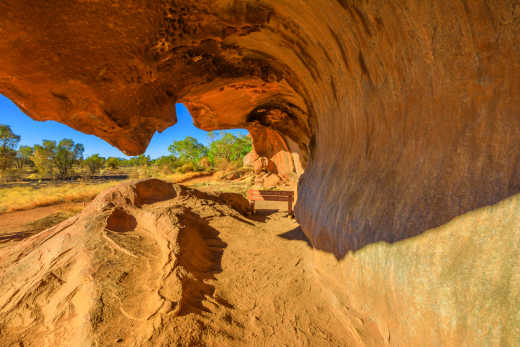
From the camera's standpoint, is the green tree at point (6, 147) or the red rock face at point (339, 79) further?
the green tree at point (6, 147)

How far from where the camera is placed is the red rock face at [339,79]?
1118 millimetres

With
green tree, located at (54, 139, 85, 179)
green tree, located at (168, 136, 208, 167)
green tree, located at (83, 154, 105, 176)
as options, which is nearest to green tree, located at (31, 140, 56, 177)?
green tree, located at (54, 139, 85, 179)

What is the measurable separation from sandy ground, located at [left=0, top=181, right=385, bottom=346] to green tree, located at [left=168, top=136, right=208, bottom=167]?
3038 centimetres

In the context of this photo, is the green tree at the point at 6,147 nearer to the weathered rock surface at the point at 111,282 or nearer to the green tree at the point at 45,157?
the green tree at the point at 45,157

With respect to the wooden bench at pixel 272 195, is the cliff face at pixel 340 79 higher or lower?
higher

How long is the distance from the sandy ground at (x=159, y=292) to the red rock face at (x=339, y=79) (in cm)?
81

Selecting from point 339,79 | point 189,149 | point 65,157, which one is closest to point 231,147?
point 189,149

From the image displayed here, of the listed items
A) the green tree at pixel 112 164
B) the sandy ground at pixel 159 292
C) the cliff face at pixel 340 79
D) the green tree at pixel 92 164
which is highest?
the green tree at pixel 112 164

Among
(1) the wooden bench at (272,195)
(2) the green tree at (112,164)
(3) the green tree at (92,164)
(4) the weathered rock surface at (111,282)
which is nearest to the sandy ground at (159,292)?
(4) the weathered rock surface at (111,282)

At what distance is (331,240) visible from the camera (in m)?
2.45

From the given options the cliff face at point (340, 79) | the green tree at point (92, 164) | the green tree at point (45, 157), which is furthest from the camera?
the green tree at point (92, 164)

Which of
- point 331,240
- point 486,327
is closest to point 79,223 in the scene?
point 331,240

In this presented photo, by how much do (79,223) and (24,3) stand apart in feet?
10.0

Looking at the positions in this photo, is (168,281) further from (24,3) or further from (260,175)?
(260,175)
